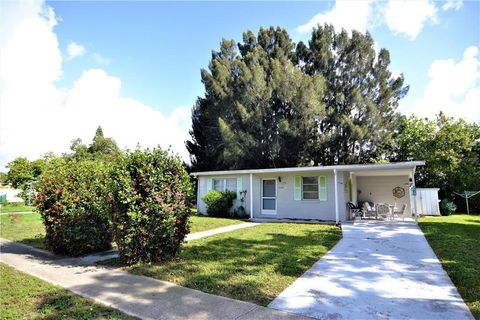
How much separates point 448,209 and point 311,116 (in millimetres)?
10271

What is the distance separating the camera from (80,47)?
392 inches

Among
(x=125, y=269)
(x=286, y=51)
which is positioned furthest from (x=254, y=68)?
(x=125, y=269)

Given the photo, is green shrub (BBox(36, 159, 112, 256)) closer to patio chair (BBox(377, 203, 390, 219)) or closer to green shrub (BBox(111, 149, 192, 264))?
green shrub (BBox(111, 149, 192, 264))

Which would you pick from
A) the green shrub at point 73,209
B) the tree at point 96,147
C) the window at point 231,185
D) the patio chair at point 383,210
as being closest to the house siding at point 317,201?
the window at point 231,185

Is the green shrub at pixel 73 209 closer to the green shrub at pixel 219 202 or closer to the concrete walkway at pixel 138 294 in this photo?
the concrete walkway at pixel 138 294

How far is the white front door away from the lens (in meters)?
15.0

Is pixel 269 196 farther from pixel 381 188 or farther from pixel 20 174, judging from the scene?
pixel 20 174

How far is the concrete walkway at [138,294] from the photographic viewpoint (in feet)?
11.7

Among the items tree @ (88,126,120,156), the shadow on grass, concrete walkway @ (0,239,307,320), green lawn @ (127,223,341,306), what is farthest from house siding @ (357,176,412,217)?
tree @ (88,126,120,156)

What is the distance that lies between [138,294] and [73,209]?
3.46 m

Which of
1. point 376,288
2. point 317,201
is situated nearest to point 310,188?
point 317,201

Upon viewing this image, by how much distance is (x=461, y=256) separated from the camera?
248 inches

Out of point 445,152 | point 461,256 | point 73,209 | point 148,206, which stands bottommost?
point 461,256

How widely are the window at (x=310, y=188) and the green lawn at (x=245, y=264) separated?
4488 millimetres
